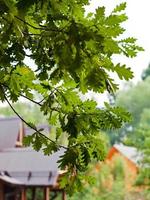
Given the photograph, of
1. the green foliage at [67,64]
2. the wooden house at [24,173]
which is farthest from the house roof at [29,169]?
the green foliage at [67,64]

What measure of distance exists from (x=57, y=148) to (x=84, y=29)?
19.6 inches

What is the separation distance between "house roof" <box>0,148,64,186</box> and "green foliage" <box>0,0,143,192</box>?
9606 millimetres

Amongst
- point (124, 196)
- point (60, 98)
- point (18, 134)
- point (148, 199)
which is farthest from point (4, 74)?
point (124, 196)

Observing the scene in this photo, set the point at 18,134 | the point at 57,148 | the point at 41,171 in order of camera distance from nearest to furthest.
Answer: the point at 57,148 < the point at 41,171 < the point at 18,134

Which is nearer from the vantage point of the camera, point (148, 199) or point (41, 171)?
point (41, 171)

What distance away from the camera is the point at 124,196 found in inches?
725

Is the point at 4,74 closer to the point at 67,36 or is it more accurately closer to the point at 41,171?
the point at 67,36

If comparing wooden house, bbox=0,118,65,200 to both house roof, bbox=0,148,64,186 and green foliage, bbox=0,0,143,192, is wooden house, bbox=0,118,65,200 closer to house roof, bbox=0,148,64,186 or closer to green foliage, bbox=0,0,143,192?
house roof, bbox=0,148,64,186

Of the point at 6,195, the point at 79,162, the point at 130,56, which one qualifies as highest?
the point at 6,195

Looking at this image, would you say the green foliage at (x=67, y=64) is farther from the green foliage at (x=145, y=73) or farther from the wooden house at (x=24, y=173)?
the green foliage at (x=145, y=73)

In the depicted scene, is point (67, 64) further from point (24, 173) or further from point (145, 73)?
point (145, 73)

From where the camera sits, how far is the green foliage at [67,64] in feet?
3.32

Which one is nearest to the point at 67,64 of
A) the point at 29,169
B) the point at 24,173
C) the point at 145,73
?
the point at 29,169

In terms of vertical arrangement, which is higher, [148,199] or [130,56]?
[148,199]
